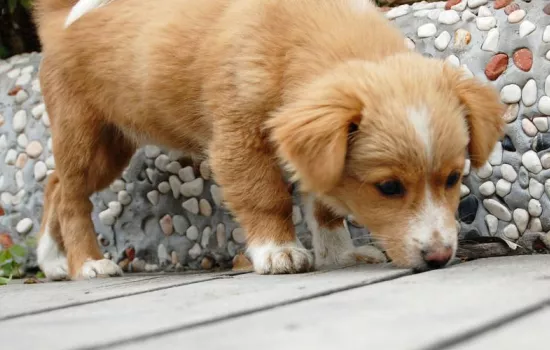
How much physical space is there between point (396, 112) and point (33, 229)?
2.57m

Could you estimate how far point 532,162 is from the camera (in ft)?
11.0

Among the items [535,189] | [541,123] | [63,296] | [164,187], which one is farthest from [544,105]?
[63,296]

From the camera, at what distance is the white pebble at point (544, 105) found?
3.31 meters

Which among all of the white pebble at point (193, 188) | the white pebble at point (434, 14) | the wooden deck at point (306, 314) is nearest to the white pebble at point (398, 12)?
the white pebble at point (434, 14)

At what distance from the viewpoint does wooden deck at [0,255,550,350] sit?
1.48 m

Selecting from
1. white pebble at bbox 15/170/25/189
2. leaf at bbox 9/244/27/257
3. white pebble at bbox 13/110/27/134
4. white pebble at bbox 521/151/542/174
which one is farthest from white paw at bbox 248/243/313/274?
white pebble at bbox 13/110/27/134

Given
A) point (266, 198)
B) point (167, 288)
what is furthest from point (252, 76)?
point (167, 288)

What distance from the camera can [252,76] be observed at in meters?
2.98

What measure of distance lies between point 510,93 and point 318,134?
1.18 m

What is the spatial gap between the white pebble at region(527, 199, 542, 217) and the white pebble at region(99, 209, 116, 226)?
2.07 meters

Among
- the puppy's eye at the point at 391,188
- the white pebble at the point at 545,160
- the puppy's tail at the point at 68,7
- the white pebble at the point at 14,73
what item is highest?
the puppy's tail at the point at 68,7

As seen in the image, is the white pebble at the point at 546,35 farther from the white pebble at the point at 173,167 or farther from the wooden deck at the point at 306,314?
the white pebble at the point at 173,167

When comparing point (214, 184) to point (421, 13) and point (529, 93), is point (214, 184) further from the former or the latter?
point (529, 93)

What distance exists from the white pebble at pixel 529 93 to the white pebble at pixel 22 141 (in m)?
2.63
